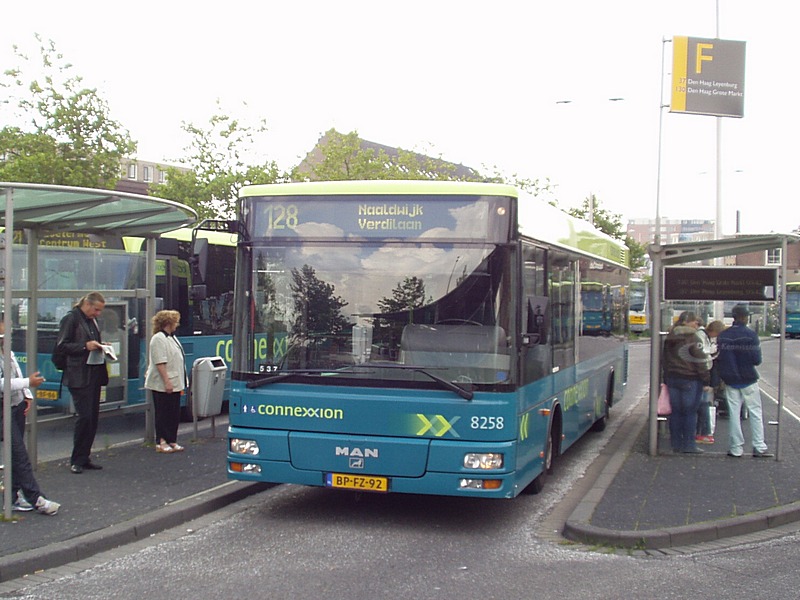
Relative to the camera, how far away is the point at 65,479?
9055 millimetres

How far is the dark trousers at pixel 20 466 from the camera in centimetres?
732

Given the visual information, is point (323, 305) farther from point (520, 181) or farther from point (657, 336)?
point (520, 181)

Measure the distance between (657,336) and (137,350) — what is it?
21.8 ft

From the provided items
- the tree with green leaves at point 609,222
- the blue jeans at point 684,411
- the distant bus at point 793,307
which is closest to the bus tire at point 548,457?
the blue jeans at point 684,411

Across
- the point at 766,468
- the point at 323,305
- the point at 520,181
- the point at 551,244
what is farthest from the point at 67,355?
the point at 520,181

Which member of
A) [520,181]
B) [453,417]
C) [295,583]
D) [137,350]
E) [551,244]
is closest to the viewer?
[295,583]

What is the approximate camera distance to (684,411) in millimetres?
11156

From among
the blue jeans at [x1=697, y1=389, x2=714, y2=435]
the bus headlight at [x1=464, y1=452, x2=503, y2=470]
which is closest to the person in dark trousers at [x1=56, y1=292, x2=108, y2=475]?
the bus headlight at [x1=464, y1=452, x2=503, y2=470]

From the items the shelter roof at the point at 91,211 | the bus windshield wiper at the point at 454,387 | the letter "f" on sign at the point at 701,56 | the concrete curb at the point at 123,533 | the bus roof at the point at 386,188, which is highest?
the letter "f" on sign at the point at 701,56

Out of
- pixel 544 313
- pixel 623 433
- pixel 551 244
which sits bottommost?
pixel 623 433

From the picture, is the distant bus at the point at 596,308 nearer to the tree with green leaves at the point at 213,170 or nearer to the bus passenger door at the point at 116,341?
the bus passenger door at the point at 116,341

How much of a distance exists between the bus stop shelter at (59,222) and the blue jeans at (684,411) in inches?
242

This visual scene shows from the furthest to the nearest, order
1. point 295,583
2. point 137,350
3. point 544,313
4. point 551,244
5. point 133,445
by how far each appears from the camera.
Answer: point 137,350
point 133,445
point 551,244
point 544,313
point 295,583

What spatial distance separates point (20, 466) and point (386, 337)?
3098 millimetres
